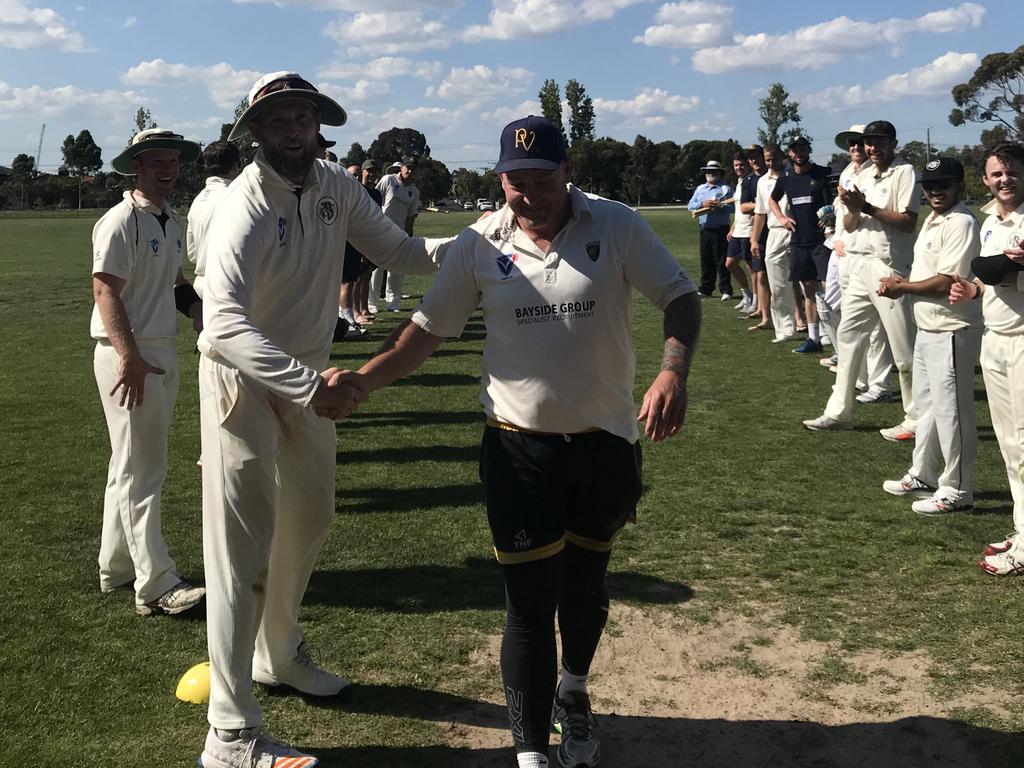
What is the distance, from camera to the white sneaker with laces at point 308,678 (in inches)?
175

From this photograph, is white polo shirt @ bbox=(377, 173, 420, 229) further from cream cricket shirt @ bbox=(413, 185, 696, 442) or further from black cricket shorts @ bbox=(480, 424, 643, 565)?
black cricket shorts @ bbox=(480, 424, 643, 565)

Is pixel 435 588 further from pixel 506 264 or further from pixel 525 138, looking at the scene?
pixel 525 138

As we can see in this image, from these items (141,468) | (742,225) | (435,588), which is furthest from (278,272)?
(742,225)

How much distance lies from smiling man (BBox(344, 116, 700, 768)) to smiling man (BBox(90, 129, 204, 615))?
6.76 feet

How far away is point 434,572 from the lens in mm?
5965

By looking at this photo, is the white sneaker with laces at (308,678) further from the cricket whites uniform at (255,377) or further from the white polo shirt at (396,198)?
the white polo shirt at (396,198)

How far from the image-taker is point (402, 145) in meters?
124

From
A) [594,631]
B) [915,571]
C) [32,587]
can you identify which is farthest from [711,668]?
[32,587]

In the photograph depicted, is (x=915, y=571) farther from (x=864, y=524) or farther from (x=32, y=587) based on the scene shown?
(x=32, y=587)

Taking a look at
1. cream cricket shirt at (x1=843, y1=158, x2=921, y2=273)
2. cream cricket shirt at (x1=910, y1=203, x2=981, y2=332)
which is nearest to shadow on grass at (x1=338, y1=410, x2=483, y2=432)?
cream cricket shirt at (x1=843, y1=158, x2=921, y2=273)

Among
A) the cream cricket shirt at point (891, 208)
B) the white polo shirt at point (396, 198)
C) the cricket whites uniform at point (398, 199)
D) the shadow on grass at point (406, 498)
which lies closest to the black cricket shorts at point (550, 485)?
the shadow on grass at point (406, 498)

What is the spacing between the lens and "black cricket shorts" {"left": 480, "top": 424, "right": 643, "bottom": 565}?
371 centimetres

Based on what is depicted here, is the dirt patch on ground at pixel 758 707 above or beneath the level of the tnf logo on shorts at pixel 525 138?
beneath

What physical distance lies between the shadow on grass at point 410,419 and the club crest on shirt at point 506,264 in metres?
6.04
